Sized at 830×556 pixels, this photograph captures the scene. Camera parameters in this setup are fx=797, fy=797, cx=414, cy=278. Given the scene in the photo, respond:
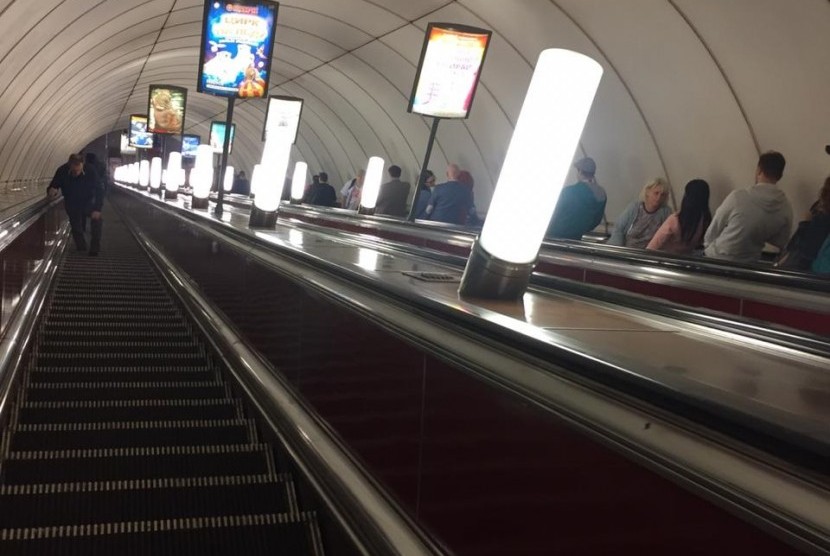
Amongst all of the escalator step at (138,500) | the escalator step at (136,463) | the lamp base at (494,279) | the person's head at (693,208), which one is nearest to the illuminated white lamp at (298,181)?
the person's head at (693,208)

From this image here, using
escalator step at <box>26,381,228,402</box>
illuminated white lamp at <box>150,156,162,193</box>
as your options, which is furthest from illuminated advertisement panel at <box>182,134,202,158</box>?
escalator step at <box>26,381,228,402</box>

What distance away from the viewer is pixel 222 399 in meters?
4.74

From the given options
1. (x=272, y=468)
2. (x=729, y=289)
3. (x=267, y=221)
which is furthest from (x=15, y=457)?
(x=729, y=289)

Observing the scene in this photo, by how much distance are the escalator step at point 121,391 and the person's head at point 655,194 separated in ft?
14.1

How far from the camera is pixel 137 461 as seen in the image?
3.55 m

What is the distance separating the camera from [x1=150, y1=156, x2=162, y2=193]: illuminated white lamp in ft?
80.5

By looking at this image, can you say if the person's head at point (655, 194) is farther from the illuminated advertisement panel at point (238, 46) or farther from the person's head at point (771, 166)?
the illuminated advertisement panel at point (238, 46)

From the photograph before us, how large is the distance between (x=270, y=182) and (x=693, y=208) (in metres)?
3.34

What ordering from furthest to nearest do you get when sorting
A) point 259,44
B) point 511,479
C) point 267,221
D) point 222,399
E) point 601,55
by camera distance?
point 259,44
point 601,55
point 267,221
point 222,399
point 511,479

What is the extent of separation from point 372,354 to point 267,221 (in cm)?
365

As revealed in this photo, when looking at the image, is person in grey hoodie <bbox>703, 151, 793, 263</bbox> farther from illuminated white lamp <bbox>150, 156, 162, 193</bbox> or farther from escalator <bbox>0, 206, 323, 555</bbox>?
illuminated white lamp <bbox>150, 156, 162, 193</bbox>

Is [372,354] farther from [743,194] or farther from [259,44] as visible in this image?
[259,44]

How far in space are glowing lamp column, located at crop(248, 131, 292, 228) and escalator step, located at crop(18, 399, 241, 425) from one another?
196cm

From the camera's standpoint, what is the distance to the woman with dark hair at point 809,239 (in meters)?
5.09
